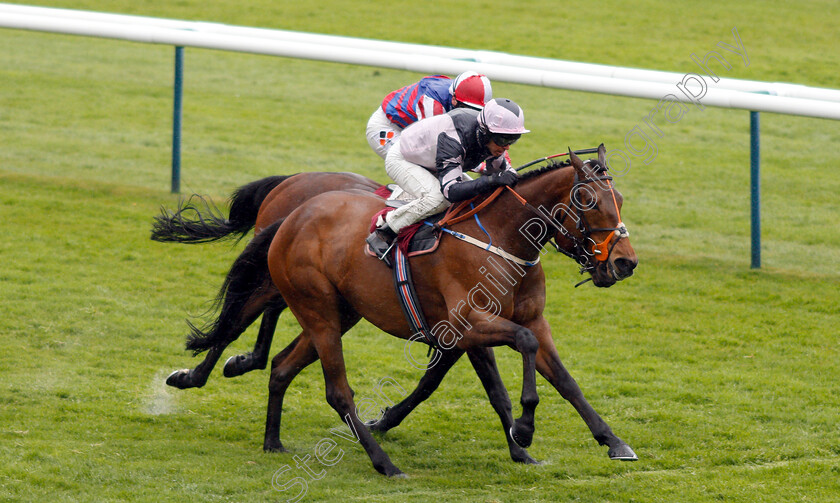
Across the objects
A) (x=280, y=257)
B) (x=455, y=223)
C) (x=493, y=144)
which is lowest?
(x=280, y=257)

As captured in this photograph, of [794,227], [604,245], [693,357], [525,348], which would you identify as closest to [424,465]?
[525,348]

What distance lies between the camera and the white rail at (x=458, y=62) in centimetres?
934

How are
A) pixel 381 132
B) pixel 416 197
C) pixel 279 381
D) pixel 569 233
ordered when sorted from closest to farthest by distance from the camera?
pixel 569 233 → pixel 416 197 → pixel 279 381 → pixel 381 132

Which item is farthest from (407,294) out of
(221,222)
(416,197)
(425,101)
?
(221,222)

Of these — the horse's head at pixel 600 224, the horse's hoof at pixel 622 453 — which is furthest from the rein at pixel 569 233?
the horse's hoof at pixel 622 453

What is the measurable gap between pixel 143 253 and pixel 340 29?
422 inches

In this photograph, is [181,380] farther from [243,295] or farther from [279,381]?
[279,381]

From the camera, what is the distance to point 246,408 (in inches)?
273

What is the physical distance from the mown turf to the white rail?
1776mm

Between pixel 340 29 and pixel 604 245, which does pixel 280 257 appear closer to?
pixel 604 245

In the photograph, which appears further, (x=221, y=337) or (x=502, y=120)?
(x=221, y=337)

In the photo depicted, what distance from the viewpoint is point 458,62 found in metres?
10.5

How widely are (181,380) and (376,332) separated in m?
2.35

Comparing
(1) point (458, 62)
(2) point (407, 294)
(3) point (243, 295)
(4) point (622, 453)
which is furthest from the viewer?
(1) point (458, 62)
